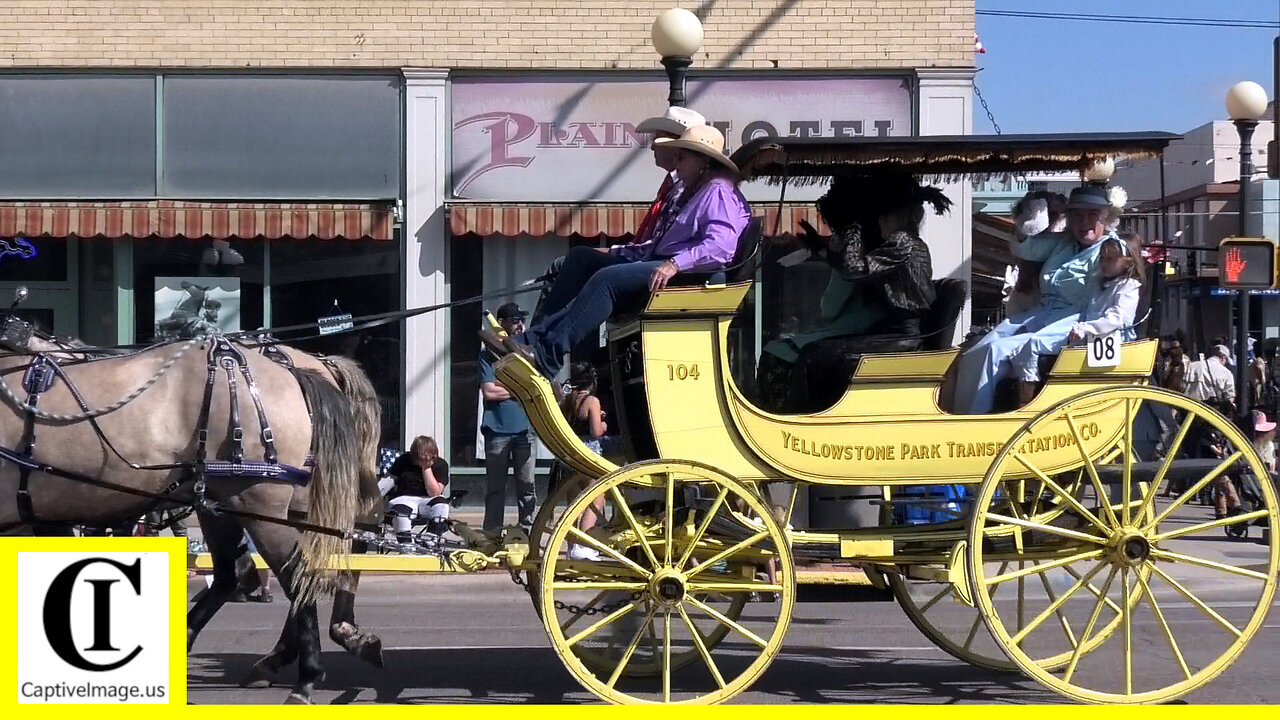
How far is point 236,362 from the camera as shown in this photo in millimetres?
6426

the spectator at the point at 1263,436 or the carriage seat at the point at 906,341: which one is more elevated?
the carriage seat at the point at 906,341

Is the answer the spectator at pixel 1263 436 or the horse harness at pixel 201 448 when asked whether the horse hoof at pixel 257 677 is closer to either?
the horse harness at pixel 201 448

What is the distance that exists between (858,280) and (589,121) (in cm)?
783

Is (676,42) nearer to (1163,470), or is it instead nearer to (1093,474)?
(1093,474)

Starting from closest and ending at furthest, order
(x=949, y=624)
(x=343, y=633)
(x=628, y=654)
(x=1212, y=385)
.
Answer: (x=628, y=654)
(x=343, y=633)
(x=949, y=624)
(x=1212, y=385)

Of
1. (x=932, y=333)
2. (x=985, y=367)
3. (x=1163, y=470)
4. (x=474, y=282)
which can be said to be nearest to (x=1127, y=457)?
(x=1163, y=470)

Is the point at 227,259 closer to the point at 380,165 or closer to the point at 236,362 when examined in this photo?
the point at 380,165

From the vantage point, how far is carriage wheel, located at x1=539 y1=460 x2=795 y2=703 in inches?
229

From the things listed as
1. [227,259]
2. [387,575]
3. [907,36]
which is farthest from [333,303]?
[907,36]

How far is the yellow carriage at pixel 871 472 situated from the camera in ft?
19.4

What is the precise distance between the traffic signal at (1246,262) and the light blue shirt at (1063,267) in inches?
230

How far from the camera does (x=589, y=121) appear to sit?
14352mm

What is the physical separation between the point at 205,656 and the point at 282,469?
2.03m

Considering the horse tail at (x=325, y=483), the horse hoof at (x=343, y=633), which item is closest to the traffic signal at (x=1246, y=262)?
the horse tail at (x=325, y=483)
